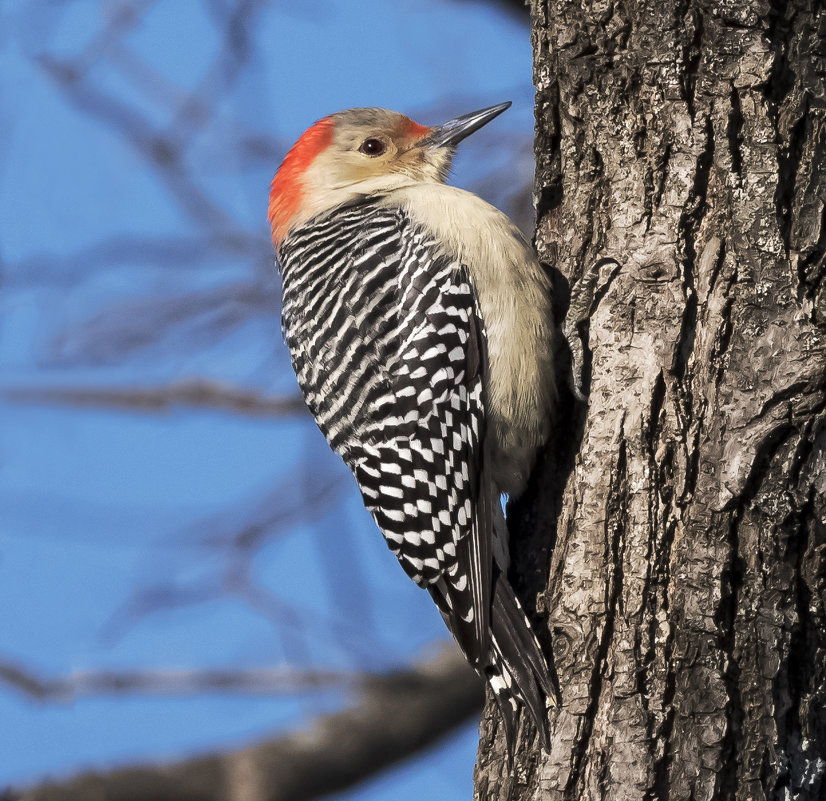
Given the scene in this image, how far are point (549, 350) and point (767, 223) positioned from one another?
0.97 meters

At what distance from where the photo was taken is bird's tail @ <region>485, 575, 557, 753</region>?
10.3ft

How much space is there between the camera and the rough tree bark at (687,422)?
285 centimetres

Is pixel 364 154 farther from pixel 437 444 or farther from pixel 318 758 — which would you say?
pixel 318 758

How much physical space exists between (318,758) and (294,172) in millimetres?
2831

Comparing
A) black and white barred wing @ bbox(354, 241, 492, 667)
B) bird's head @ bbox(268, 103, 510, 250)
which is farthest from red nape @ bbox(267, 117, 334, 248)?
black and white barred wing @ bbox(354, 241, 492, 667)

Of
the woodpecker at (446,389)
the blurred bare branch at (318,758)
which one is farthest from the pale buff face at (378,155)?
the blurred bare branch at (318,758)

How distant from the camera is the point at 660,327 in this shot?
126 inches

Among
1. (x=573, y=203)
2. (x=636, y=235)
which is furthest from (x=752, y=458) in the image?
(x=573, y=203)

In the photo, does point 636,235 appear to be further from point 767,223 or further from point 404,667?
point 404,667

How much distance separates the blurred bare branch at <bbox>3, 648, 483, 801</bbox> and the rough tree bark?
1.83 m

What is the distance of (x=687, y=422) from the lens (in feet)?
10.0

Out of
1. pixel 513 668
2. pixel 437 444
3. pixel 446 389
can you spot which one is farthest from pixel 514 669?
pixel 446 389

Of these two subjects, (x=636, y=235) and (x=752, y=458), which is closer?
(x=752, y=458)

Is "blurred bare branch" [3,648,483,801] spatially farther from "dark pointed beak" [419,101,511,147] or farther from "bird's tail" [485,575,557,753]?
"dark pointed beak" [419,101,511,147]
